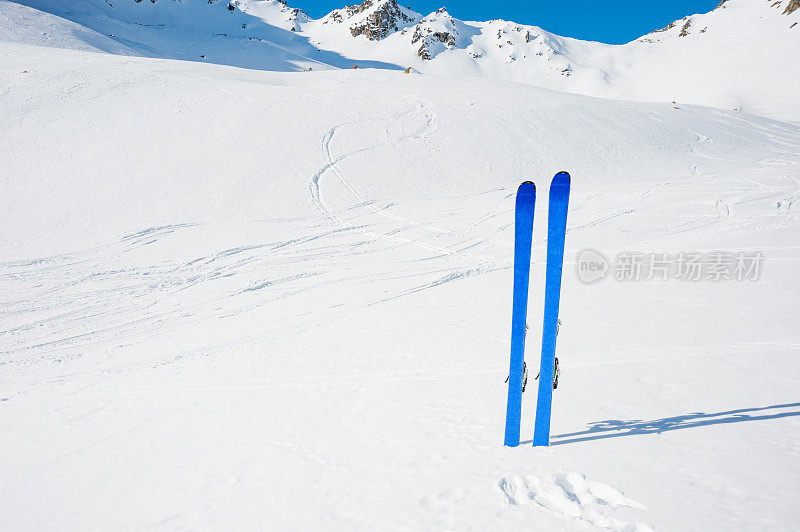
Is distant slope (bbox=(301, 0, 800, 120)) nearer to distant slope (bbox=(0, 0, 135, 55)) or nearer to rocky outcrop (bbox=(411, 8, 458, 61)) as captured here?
rocky outcrop (bbox=(411, 8, 458, 61))

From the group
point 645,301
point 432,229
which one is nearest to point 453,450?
point 645,301

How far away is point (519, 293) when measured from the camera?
376 cm

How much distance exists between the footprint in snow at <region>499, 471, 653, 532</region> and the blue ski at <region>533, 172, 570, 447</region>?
52 cm

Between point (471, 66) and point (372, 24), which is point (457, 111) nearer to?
point (471, 66)

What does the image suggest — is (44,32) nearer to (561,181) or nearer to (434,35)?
(561,181)

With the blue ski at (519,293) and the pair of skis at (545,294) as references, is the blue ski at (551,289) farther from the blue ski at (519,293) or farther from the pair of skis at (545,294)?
the blue ski at (519,293)

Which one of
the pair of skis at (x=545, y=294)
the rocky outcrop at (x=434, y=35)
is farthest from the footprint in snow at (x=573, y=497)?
the rocky outcrop at (x=434, y=35)

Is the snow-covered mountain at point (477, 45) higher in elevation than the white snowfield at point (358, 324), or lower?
higher

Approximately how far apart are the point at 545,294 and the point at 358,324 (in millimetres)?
4926

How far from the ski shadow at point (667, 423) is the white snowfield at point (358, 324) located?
1.1 inches

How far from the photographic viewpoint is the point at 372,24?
4016 inches

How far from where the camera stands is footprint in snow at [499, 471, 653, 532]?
3205 millimetres

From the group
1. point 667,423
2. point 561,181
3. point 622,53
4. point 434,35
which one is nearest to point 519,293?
point 561,181

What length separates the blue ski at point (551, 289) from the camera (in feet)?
11.5
